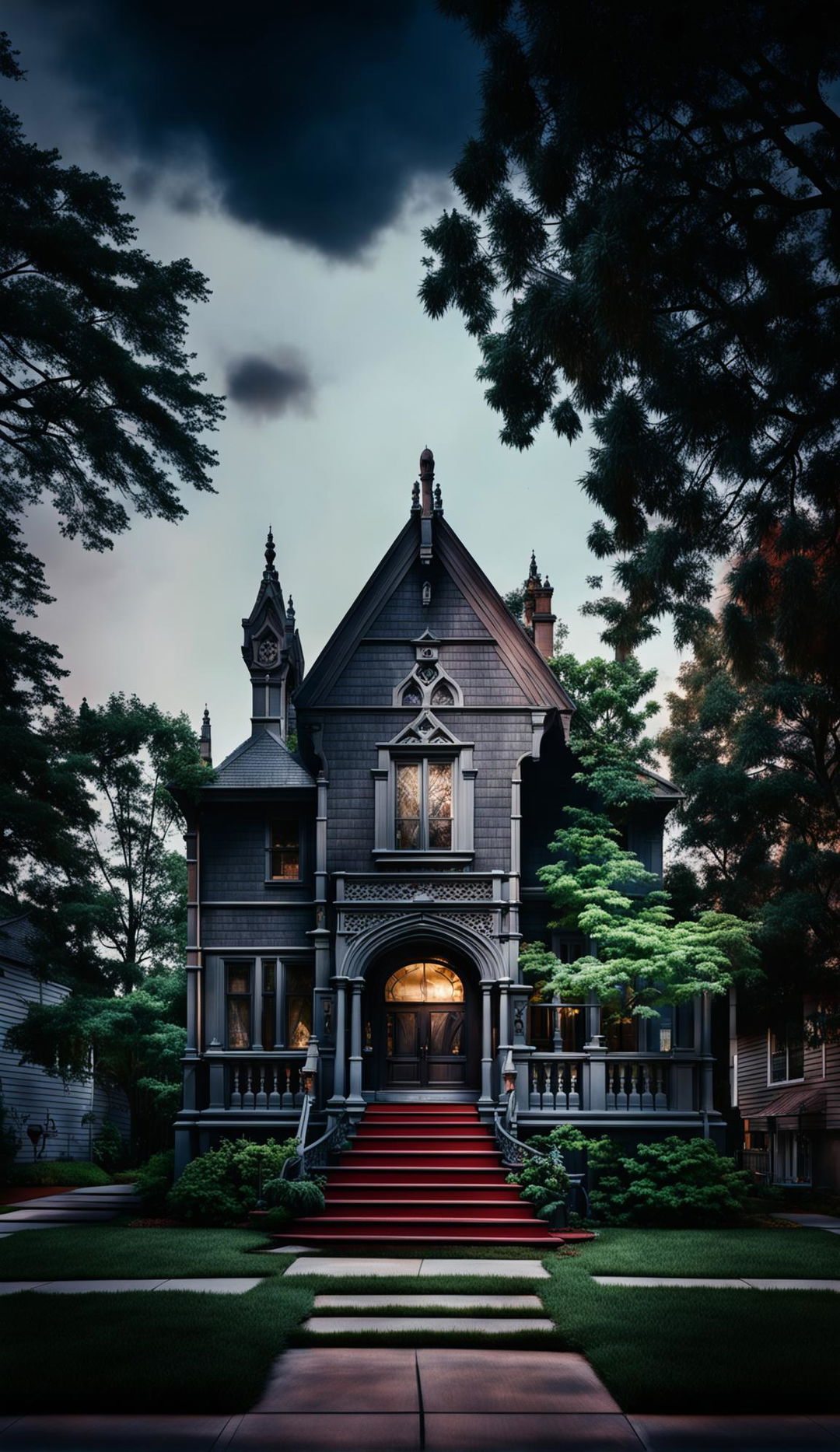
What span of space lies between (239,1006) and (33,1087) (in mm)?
13704

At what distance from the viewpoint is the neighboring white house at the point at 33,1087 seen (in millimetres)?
31766

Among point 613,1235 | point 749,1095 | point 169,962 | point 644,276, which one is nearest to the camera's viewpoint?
point 644,276

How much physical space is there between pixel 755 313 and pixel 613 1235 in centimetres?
1246

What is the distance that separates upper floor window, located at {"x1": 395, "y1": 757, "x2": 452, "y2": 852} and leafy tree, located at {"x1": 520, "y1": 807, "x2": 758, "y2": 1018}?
79.0 inches

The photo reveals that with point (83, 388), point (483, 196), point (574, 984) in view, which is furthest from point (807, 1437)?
point (574, 984)

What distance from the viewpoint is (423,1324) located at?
10.1 m

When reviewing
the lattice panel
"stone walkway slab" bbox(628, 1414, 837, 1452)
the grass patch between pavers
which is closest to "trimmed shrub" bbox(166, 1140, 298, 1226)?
the lattice panel

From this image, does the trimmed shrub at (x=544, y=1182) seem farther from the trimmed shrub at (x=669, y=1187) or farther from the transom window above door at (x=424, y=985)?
the transom window above door at (x=424, y=985)

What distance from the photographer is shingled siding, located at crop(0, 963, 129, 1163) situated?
3186cm

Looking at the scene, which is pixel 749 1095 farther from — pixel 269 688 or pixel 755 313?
pixel 755 313

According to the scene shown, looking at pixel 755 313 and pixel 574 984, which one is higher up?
pixel 755 313

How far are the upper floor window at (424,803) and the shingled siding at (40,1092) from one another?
11.6 metres

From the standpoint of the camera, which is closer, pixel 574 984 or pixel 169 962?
pixel 574 984

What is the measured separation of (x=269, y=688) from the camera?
25.1 metres
